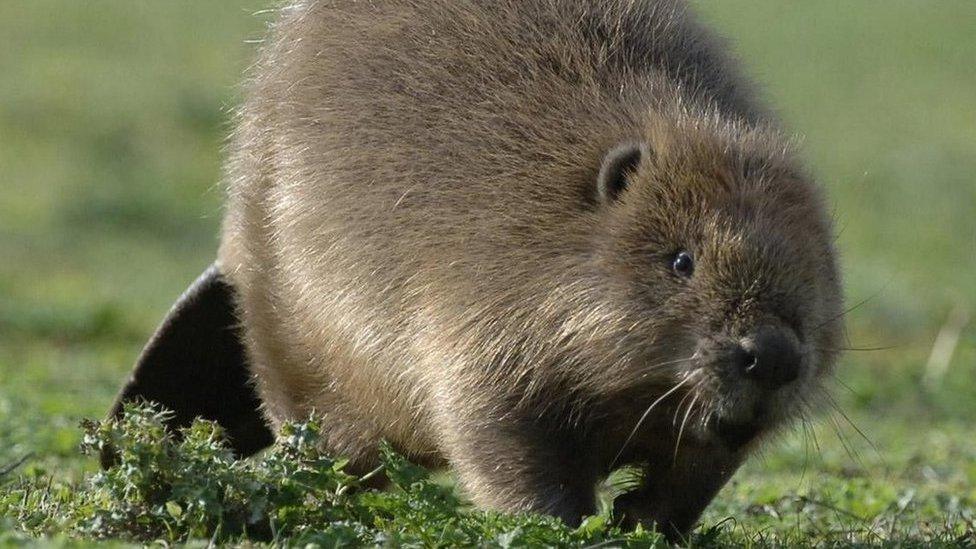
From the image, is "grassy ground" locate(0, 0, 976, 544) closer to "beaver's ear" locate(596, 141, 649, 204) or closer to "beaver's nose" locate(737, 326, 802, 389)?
"beaver's nose" locate(737, 326, 802, 389)

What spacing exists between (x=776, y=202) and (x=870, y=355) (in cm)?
865

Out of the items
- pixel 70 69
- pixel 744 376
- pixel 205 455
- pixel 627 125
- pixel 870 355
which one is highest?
pixel 627 125

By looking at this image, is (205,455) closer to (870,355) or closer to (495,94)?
(495,94)

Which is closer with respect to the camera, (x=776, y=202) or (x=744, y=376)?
(x=744, y=376)

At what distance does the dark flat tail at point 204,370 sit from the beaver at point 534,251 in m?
0.26

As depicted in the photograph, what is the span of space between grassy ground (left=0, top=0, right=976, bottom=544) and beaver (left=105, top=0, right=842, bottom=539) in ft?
1.70

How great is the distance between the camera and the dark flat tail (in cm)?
670

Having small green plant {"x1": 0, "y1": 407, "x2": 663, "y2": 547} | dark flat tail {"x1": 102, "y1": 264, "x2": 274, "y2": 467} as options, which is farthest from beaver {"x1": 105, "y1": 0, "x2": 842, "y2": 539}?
small green plant {"x1": 0, "y1": 407, "x2": 663, "y2": 547}

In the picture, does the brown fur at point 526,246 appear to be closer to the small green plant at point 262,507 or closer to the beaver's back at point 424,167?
the beaver's back at point 424,167

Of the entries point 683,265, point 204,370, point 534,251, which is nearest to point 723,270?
point 683,265

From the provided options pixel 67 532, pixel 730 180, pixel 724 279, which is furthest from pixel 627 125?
pixel 67 532

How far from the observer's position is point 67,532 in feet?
14.9

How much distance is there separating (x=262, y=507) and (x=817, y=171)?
251 cm

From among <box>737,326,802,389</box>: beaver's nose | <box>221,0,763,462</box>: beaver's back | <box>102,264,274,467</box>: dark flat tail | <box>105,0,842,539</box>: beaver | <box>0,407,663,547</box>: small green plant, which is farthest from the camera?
<box>102,264,274,467</box>: dark flat tail
